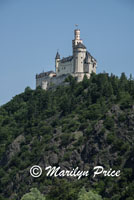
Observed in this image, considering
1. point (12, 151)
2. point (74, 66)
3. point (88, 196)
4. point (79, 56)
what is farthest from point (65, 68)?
point (88, 196)

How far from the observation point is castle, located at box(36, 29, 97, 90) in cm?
16812

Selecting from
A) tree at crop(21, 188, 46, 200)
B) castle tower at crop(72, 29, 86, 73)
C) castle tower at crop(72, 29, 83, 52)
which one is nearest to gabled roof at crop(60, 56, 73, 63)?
castle tower at crop(72, 29, 86, 73)

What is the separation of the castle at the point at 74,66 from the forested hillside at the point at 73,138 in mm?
2594

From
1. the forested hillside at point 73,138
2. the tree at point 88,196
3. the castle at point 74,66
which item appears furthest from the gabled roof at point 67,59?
the tree at point 88,196

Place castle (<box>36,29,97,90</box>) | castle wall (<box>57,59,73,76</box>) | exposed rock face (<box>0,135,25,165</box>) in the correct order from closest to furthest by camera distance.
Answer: exposed rock face (<box>0,135,25,165</box>)
castle (<box>36,29,97,90</box>)
castle wall (<box>57,59,73,76</box>)

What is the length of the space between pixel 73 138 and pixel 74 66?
33.6 m

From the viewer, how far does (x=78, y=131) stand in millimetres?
142000

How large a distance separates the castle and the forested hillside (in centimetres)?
259

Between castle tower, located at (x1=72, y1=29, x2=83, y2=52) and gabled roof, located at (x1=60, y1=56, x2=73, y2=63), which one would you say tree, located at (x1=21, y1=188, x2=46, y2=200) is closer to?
gabled roof, located at (x1=60, y1=56, x2=73, y2=63)

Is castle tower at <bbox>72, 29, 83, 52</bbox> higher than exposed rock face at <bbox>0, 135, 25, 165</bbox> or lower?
higher

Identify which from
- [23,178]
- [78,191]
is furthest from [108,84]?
[78,191]

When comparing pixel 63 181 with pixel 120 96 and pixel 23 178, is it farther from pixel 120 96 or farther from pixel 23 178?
pixel 120 96

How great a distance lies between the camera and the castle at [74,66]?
16812cm

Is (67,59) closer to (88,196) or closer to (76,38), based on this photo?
(76,38)
